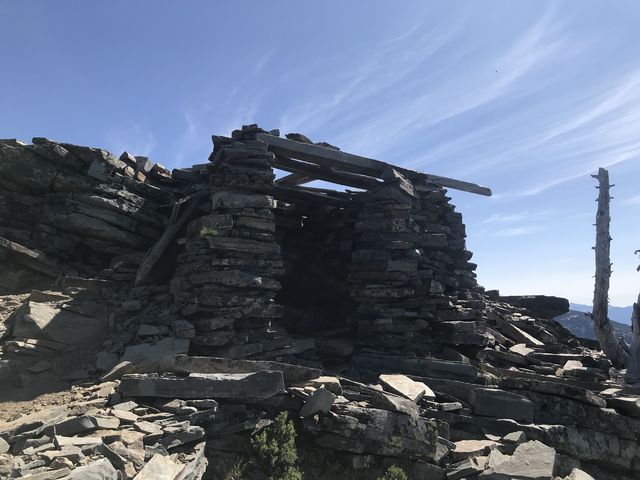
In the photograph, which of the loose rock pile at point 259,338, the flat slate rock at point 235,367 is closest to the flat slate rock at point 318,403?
the loose rock pile at point 259,338

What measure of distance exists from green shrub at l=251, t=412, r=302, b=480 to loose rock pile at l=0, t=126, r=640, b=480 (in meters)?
0.22

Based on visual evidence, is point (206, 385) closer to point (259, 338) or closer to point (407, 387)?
point (259, 338)

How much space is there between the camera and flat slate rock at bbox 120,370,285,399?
6527mm

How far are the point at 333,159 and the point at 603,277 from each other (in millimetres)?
10627

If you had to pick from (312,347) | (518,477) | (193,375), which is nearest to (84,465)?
(193,375)

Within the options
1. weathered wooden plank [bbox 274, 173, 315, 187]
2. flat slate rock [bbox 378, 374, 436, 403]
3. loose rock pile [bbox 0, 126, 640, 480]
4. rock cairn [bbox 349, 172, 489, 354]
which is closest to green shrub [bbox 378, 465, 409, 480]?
loose rock pile [bbox 0, 126, 640, 480]

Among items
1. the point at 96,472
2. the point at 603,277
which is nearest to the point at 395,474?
the point at 96,472

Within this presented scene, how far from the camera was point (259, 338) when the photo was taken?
9695mm

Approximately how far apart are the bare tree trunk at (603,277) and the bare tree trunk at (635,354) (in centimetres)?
90

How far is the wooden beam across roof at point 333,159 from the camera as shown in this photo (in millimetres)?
10679

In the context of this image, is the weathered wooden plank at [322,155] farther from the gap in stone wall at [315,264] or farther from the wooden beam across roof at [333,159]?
the gap in stone wall at [315,264]

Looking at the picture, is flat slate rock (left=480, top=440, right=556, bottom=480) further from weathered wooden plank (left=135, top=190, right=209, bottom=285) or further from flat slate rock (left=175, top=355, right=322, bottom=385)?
weathered wooden plank (left=135, top=190, right=209, bottom=285)

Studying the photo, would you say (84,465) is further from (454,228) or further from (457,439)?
(454,228)

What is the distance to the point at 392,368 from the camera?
10.7m
